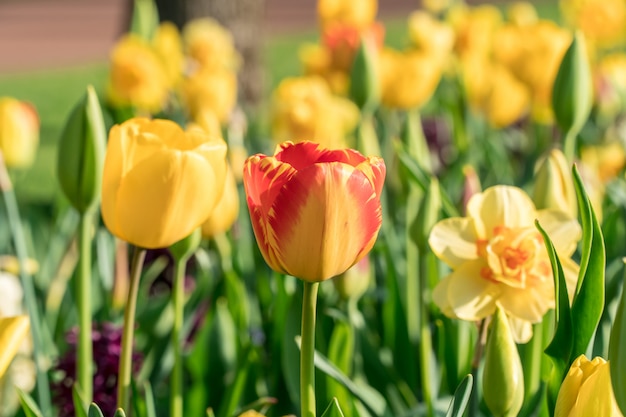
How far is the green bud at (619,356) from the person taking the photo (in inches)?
25.5

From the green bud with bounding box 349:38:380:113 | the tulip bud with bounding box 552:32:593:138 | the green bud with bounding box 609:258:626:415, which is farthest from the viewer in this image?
the green bud with bounding box 349:38:380:113

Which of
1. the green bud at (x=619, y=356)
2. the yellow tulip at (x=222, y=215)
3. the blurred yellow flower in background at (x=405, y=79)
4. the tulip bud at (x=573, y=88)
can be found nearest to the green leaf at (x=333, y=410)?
the green bud at (x=619, y=356)

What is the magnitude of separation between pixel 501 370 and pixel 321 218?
0.68ft

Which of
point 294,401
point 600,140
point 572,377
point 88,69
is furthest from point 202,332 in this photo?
point 88,69

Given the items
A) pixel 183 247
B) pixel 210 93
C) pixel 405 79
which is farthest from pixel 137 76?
pixel 183 247

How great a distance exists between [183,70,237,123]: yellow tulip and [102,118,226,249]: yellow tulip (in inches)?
49.3

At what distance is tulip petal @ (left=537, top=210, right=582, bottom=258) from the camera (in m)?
1.00

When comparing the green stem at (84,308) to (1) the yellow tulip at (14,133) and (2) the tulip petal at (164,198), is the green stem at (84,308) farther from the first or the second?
(1) the yellow tulip at (14,133)

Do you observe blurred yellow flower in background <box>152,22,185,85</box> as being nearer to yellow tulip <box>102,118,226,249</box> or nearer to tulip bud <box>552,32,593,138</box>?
tulip bud <box>552,32,593,138</box>

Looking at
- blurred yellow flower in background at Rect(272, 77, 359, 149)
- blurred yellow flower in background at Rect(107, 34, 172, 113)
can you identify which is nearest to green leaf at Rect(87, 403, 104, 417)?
blurred yellow flower in background at Rect(272, 77, 359, 149)

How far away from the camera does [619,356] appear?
65 cm

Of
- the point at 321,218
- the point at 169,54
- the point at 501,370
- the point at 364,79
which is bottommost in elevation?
the point at 169,54

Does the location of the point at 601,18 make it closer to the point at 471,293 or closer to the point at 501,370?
the point at 471,293

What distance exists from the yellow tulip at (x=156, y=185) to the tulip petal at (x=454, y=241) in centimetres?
22
